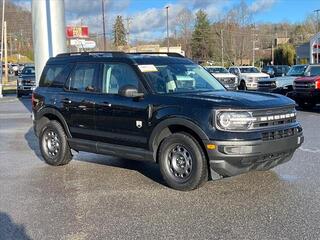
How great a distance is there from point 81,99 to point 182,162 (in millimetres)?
2301

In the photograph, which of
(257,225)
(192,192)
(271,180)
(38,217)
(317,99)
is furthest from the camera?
(317,99)

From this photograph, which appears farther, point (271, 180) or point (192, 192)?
point (271, 180)

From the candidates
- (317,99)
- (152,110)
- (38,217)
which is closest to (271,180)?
(152,110)

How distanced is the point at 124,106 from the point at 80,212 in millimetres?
2073

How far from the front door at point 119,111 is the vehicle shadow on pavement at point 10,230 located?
92.2 inches

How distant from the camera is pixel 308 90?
733 inches

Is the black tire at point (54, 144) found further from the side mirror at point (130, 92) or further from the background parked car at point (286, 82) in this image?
the background parked car at point (286, 82)

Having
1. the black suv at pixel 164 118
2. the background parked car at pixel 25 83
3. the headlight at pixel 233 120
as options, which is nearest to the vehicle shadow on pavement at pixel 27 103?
the background parked car at pixel 25 83

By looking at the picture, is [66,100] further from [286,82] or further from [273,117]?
[286,82]

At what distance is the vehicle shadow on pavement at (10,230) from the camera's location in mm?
5082

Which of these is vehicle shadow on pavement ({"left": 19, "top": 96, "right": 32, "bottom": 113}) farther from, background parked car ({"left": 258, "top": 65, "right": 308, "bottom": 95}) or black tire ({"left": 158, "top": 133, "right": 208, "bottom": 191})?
black tire ({"left": 158, "top": 133, "right": 208, "bottom": 191})

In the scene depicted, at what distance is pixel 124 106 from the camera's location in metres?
7.49

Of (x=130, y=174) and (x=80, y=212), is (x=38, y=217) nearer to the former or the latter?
(x=80, y=212)

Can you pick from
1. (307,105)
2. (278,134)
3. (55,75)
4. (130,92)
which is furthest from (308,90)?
(130,92)
